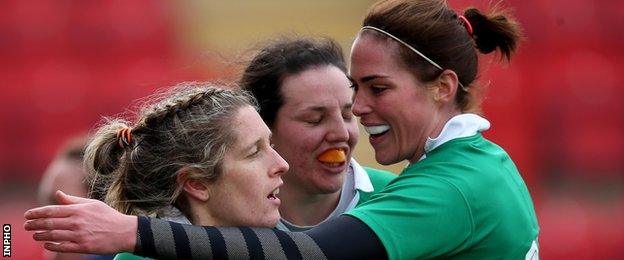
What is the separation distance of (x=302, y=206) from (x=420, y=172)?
0.76 m

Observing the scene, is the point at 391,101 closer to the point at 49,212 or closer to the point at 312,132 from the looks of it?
the point at 312,132

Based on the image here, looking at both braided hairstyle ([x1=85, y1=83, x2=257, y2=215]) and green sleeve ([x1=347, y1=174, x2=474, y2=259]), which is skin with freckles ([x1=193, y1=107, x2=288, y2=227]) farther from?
green sleeve ([x1=347, y1=174, x2=474, y2=259])

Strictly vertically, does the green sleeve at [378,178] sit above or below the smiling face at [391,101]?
below

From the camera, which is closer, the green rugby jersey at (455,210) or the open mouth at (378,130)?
the green rugby jersey at (455,210)

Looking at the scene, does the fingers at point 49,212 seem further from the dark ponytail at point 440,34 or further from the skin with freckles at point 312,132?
the skin with freckles at point 312,132

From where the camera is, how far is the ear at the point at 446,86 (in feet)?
8.95

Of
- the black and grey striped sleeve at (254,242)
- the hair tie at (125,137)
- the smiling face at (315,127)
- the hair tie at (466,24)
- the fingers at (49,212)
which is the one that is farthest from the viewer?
the smiling face at (315,127)

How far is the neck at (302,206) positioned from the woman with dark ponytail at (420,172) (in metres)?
0.49

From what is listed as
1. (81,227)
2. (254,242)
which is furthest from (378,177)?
(81,227)

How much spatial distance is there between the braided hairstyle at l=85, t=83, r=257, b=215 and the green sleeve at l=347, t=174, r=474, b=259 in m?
0.35

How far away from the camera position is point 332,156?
3227mm

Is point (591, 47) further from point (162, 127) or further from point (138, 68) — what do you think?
point (162, 127)

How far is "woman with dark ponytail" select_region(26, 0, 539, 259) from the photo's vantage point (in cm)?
237

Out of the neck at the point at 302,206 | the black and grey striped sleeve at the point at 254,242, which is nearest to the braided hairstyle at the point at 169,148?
the black and grey striped sleeve at the point at 254,242
